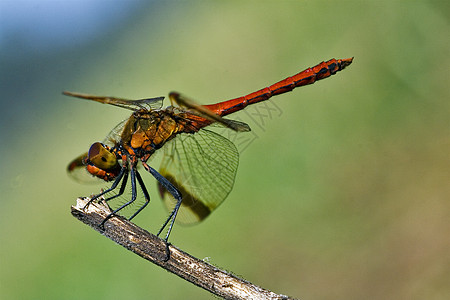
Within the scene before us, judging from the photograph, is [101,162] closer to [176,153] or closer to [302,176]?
[176,153]

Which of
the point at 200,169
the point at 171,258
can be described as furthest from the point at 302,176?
the point at 171,258

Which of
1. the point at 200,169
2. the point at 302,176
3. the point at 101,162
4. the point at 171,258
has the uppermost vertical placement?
the point at 302,176

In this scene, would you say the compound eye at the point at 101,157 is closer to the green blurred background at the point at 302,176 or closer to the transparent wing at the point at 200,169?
the transparent wing at the point at 200,169

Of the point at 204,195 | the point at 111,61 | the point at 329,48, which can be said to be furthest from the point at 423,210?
the point at 111,61

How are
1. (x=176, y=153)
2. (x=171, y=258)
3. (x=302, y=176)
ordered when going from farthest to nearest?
(x=302, y=176), (x=176, y=153), (x=171, y=258)

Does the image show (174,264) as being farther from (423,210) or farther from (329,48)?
(329,48)

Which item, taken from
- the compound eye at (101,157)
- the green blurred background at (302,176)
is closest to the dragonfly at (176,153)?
the compound eye at (101,157)

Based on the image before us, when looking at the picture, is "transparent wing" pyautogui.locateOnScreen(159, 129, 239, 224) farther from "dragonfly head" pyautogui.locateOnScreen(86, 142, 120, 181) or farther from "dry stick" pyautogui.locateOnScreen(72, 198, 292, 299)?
"dry stick" pyautogui.locateOnScreen(72, 198, 292, 299)

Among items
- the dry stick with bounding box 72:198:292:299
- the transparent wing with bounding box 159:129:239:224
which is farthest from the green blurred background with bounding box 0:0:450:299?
the dry stick with bounding box 72:198:292:299
